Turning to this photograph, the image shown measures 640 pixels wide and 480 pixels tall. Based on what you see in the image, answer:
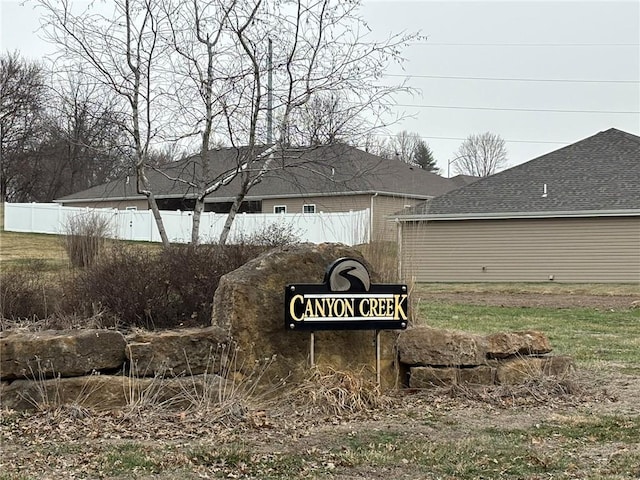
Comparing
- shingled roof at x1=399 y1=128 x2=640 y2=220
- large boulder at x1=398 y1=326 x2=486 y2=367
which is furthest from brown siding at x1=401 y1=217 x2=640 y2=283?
large boulder at x1=398 y1=326 x2=486 y2=367

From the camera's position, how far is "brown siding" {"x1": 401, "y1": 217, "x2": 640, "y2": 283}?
21219 mm

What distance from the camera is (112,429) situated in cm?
509

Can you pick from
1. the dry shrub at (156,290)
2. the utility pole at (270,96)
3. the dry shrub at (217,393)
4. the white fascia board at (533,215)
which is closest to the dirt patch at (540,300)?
the white fascia board at (533,215)

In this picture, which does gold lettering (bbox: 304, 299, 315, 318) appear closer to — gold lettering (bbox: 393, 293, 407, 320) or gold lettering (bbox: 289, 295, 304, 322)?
gold lettering (bbox: 289, 295, 304, 322)

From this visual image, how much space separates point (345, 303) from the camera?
634 cm

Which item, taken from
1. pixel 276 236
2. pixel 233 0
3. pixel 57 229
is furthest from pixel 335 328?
pixel 57 229

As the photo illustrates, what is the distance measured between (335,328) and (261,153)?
5.72m

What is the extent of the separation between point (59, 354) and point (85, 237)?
368 inches

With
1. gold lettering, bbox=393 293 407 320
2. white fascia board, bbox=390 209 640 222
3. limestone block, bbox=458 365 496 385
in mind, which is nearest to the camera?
gold lettering, bbox=393 293 407 320

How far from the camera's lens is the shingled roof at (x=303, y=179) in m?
11.7

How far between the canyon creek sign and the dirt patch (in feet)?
32.6

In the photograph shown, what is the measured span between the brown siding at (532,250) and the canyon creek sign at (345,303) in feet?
45.7

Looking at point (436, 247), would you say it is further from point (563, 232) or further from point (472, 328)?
point (472, 328)

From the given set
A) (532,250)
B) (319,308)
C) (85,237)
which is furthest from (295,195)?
(319,308)
